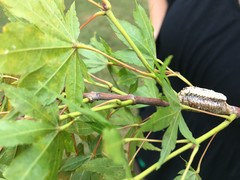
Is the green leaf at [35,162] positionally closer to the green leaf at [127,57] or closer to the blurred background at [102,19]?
the green leaf at [127,57]

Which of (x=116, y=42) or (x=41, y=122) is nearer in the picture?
(x=41, y=122)

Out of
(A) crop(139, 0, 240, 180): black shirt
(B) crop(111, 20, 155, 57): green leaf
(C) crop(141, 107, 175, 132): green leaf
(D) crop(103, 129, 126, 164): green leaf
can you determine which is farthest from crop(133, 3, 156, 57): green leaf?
(A) crop(139, 0, 240, 180): black shirt

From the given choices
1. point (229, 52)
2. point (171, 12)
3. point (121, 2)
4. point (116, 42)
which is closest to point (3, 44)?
point (229, 52)

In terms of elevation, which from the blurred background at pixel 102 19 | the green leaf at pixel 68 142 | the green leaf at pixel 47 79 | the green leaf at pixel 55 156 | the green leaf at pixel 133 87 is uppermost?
the green leaf at pixel 47 79

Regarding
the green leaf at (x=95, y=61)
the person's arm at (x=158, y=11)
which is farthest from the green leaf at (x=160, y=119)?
the person's arm at (x=158, y=11)

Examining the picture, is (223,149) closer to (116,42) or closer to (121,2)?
(116,42)

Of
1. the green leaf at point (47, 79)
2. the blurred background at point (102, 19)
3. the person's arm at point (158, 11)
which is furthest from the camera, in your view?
the blurred background at point (102, 19)
